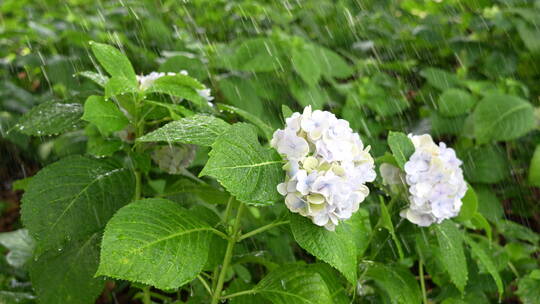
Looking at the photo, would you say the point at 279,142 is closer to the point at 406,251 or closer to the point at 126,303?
the point at 406,251

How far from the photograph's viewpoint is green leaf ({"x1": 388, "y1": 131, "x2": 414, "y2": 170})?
1357 millimetres

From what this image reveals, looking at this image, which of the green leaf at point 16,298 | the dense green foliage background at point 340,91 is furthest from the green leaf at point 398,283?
the green leaf at point 16,298

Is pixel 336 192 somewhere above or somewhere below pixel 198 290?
above

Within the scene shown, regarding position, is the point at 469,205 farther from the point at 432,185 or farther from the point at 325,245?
the point at 325,245

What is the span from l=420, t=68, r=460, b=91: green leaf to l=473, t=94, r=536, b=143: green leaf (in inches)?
12.1

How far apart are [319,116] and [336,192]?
0.17 metres

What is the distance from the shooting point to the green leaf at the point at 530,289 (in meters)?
1.78

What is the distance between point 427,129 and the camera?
2738 millimetres

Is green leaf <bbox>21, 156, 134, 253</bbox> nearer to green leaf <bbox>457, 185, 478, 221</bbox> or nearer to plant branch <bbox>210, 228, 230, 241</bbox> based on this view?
plant branch <bbox>210, 228, 230, 241</bbox>

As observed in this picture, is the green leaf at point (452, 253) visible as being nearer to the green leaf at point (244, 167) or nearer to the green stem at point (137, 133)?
the green leaf at point (244, 167)

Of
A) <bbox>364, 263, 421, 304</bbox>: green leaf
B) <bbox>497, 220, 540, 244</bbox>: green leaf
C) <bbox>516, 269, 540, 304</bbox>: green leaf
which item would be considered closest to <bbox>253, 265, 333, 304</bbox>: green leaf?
<bbox>364, 263, 421, 304</bbox>: green leaf

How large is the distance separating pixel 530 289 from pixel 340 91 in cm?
128

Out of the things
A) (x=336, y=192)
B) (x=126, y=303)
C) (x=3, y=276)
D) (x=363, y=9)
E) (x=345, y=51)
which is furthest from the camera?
(x=363, y=9)

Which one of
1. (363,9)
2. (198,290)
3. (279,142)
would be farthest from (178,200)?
(363,9)
